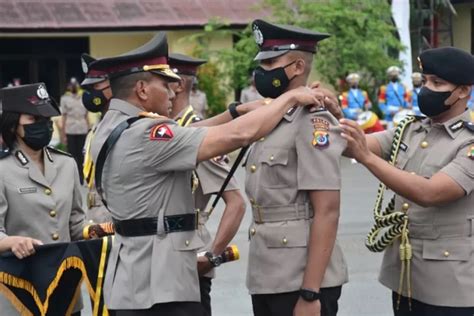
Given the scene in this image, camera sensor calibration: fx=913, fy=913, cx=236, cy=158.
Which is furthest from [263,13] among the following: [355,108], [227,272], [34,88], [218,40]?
[34,88]

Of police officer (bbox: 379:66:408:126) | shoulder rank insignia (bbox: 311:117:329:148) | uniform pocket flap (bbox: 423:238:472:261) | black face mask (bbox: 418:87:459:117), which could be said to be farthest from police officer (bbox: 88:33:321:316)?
police officer (bbox: 379:66:408:126)

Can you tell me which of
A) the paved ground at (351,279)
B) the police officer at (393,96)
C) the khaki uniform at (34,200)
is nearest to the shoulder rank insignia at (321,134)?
the khaki uniform at (34,200)

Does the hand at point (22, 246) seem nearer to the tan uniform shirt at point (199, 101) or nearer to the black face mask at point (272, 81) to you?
the black face mask at point (272, 81)

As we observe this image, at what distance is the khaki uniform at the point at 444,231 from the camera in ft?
13.3

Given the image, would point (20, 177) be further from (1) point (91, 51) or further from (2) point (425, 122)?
(1) point (91, 51)

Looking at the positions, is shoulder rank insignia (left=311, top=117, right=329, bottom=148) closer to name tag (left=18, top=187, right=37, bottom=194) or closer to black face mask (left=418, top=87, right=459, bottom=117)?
black face mask (left=418, top=87, right=459, bottom=117)

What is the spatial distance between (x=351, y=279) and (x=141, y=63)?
16.0 feet

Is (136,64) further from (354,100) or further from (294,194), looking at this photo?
(354,100)

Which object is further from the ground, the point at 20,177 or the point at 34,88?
the point at 34,88

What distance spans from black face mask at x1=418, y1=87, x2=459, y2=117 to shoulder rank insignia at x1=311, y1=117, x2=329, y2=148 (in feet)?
1.73

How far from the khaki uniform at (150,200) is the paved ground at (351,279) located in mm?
3430

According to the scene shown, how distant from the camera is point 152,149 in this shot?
363 cm

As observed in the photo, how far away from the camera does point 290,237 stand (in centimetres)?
398

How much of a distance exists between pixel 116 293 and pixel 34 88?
58.2 inches
